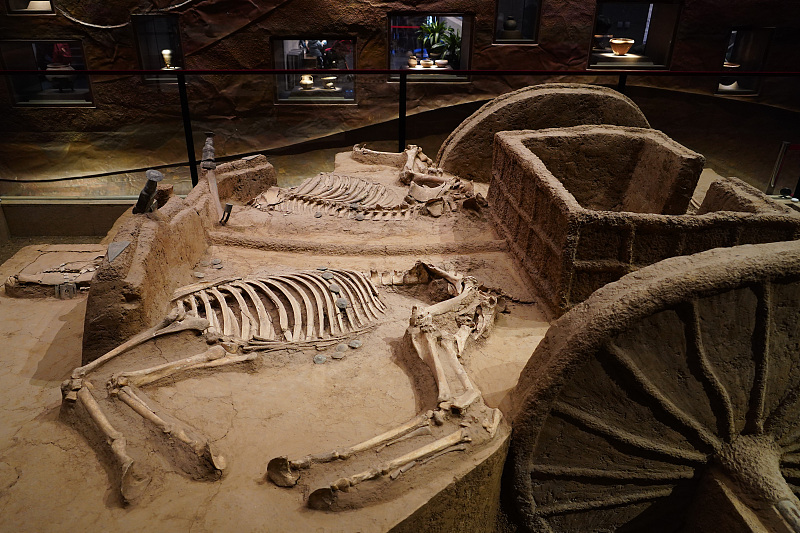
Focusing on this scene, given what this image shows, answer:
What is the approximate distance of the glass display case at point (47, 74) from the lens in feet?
26.4

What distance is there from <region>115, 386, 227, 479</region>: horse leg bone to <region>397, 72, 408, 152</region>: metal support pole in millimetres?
6349

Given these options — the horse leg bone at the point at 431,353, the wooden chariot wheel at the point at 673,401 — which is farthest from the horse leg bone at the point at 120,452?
the wooden chariot wheel at the point at 673,401

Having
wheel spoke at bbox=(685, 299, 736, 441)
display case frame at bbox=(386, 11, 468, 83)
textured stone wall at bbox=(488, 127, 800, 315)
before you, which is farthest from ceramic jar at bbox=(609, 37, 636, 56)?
wheel spoke at bbox=(685, 299, 736, 441)

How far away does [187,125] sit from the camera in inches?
317

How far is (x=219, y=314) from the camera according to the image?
4.04 metres

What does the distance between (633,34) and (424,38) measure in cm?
389

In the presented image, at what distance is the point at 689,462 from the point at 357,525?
189 cm

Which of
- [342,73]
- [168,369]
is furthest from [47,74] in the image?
[168,369]

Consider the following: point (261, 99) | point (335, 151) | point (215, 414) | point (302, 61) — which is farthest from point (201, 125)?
point (215, 414)

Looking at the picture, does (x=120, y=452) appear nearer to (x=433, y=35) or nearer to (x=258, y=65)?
(x=258, y=65)

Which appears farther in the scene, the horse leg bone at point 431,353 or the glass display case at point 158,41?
the glass display case at point 158,41

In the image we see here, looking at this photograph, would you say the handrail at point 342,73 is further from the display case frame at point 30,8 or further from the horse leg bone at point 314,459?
the horse leg bone at point 314,459

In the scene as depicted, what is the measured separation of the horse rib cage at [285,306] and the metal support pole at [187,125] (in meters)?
4.43

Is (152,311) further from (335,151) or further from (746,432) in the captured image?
(335,151)
